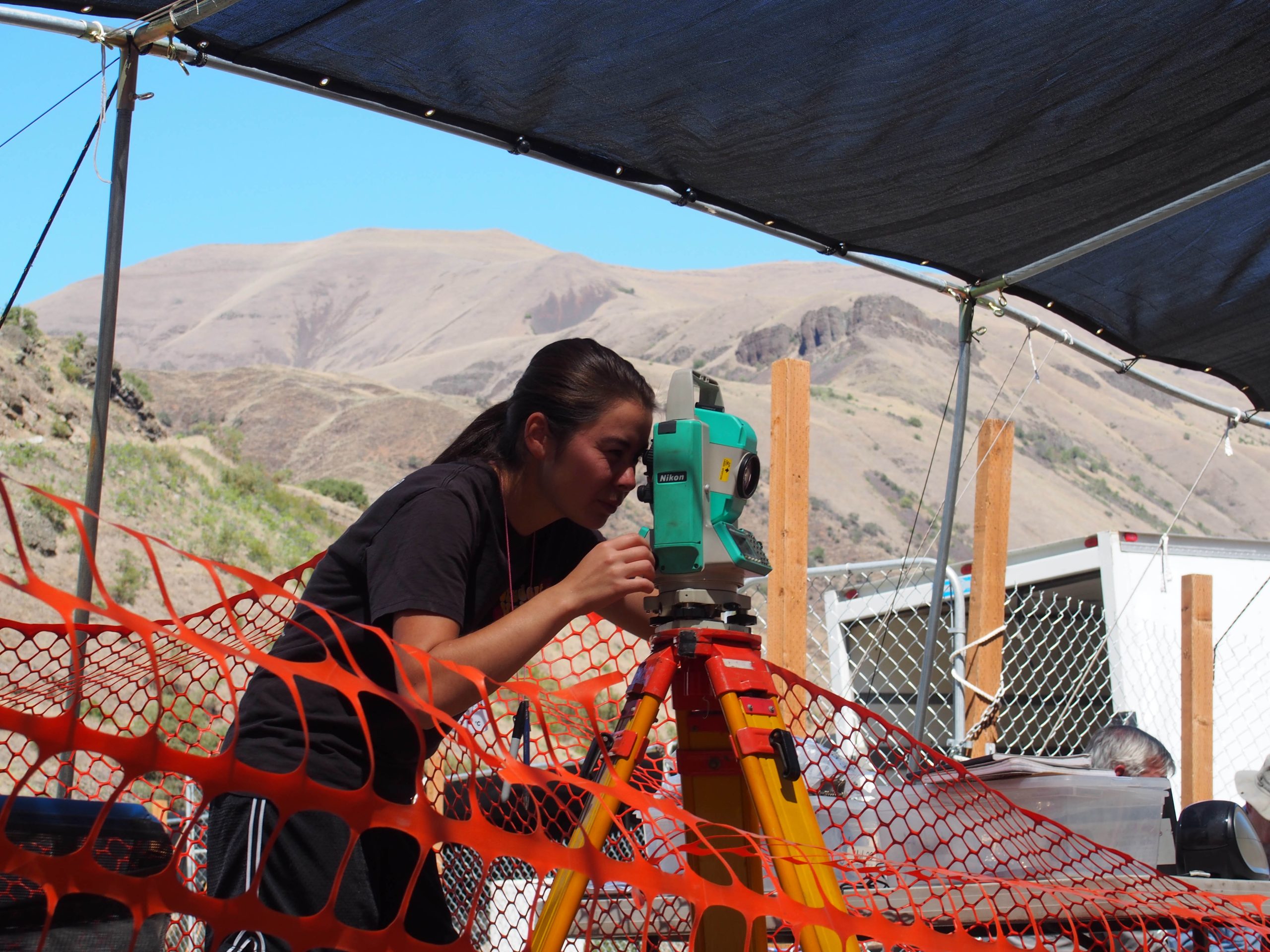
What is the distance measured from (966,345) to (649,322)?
80898 millimetres

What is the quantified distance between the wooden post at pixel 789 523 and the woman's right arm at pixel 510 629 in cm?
246

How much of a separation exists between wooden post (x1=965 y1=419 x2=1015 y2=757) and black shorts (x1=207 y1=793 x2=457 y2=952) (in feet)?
10.9

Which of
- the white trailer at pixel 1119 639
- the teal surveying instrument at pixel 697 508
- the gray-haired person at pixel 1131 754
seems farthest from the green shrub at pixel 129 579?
the teal surveying instrument at pixel 697 508

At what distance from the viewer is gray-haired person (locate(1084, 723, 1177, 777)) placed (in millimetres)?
3090

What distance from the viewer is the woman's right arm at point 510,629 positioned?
145 centimetres

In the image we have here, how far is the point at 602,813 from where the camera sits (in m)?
1.62

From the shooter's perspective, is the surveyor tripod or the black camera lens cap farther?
the black camera lens cap

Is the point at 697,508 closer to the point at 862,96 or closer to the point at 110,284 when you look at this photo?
the point at 862,96

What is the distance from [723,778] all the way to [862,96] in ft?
5.56

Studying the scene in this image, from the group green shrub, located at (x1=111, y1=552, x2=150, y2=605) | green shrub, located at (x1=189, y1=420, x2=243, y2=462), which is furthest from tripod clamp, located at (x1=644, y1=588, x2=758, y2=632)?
green shrub, located at (x1=189, y1=420, x2=243, y2=462)

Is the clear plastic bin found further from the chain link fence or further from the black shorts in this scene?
the chain link fence

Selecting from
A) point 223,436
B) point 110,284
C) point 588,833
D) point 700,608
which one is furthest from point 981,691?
point 223,436

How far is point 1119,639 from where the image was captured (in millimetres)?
5359

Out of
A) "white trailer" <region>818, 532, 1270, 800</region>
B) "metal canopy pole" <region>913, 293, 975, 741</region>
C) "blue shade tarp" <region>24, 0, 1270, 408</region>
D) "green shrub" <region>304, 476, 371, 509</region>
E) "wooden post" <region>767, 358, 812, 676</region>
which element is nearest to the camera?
"blue shade tarp" <region>24, 0, 1270, 408</region>
